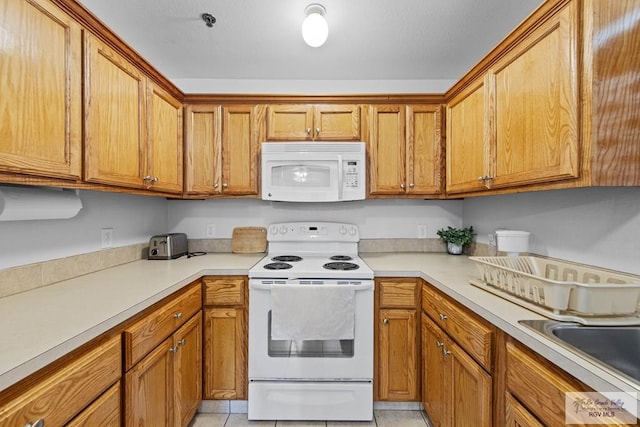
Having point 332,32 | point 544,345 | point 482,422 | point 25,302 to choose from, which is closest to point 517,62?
point 332,32

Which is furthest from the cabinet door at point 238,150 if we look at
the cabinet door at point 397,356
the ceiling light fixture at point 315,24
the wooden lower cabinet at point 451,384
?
the wooden lower cabinet at point 451,384

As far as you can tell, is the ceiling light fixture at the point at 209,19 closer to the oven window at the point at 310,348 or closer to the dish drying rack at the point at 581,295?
the oven window at the point at 310,348

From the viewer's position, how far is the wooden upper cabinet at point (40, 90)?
96cm

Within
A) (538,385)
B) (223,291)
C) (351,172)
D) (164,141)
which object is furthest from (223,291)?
(538,385)

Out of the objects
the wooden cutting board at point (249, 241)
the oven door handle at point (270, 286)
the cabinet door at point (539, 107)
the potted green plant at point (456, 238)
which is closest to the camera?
the cabinet door at point (539, 107)

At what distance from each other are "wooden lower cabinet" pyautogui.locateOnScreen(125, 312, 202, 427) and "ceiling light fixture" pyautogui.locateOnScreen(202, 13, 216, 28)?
5.85 ft

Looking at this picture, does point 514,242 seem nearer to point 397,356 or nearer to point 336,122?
point 397,356

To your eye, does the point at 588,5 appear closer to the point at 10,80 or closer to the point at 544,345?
the point at 544,345

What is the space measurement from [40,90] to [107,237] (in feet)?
3.37

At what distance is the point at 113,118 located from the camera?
1.46 metres

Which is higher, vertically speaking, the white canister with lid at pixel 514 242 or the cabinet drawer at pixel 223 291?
the white canister with lid at pixel 514 242

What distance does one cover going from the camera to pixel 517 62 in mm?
1384

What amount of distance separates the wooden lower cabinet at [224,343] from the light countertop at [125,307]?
163mm

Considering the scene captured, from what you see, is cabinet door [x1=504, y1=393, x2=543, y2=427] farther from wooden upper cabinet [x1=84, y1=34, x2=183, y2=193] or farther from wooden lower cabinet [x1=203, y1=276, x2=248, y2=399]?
wooden upper cabinet [x1=84, y1=34, x2=183, y2=193]
